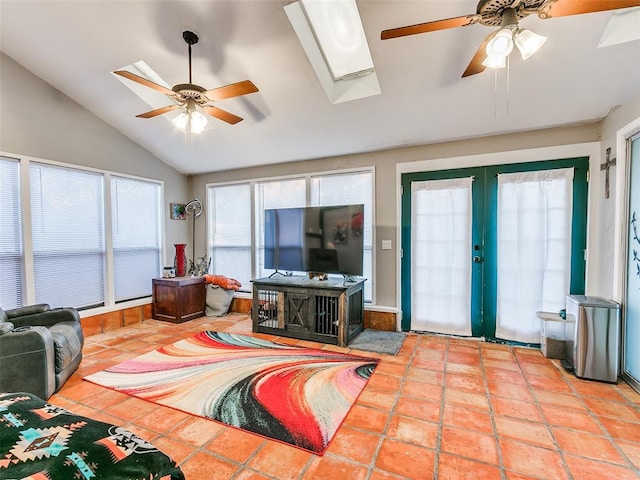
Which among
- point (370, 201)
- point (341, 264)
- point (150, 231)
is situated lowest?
point (341, 264)

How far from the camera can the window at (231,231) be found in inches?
201

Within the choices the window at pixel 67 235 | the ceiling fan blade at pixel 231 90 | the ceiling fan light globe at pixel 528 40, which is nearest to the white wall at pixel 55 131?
the window at pixel 67 235

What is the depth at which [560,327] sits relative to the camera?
310 centimetres

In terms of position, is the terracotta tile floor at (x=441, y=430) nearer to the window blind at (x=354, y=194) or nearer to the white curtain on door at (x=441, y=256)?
the white curtain on door at (x=441, y=256)

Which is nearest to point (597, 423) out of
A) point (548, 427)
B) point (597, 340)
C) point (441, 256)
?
point (548, 427)

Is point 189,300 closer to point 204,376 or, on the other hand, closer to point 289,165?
point 204,376

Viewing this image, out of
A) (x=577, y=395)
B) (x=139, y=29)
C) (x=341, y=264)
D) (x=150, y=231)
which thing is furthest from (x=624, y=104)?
(x=150, y=231)

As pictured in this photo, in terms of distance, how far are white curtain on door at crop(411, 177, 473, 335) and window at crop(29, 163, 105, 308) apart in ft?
13.9

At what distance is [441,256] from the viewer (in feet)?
12.3

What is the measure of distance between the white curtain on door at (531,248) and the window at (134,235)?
4973mm

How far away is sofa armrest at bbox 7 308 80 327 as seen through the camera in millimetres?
2812

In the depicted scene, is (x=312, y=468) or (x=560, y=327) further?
(x=560, y=327)

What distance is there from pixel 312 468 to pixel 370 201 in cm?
313

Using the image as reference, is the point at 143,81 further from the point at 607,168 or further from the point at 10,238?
the point at 607,168
